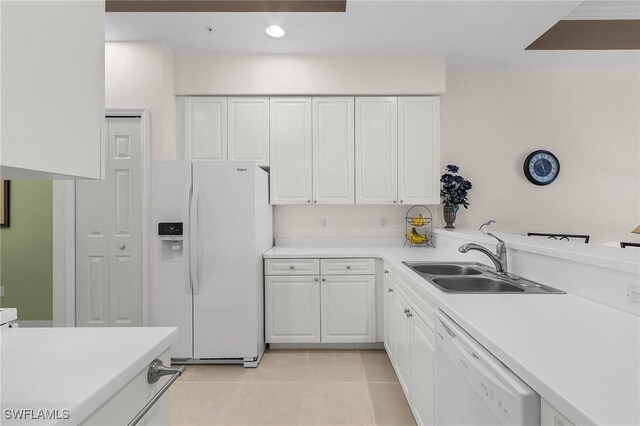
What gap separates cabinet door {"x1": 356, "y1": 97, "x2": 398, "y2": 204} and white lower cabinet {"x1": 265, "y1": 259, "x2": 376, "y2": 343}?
0.94 m

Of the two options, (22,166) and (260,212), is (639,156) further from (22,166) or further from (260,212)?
(22,166)

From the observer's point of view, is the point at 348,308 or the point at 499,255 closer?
the point at 499,255

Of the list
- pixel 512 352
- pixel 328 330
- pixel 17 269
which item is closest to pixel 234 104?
pixel 328 330

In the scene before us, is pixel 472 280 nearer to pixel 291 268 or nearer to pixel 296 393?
pixel 296 393

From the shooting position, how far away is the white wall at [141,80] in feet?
10.3

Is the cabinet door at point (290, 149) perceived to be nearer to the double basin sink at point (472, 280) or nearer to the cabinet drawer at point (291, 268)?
the cabinet drawer at point (291, 268)

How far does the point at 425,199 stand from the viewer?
3.44 meters

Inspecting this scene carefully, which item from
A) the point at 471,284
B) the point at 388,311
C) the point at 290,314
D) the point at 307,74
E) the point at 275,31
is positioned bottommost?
the point at 290,314

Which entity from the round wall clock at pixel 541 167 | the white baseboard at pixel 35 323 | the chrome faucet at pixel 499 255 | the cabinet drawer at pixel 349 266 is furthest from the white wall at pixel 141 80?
the round wall clock at pixel 541 167

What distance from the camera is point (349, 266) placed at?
310 centimetres

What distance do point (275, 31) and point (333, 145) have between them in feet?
3.71

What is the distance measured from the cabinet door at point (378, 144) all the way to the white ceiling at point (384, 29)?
0.53 meters

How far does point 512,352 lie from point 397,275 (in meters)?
1.53

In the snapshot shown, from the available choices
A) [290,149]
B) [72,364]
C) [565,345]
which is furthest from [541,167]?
[72,364]
